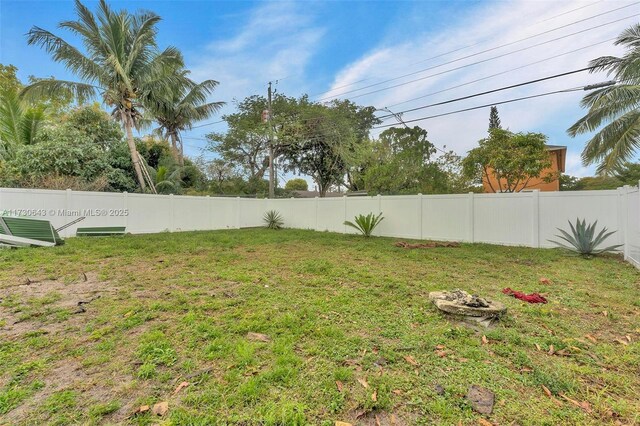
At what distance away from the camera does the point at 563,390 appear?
182 cm

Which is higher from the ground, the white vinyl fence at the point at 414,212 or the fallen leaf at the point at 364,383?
the white vinyl fence at the point at 414,212

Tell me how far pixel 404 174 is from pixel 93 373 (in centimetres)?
1277

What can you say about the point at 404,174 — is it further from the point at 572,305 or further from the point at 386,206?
the point at 572,305

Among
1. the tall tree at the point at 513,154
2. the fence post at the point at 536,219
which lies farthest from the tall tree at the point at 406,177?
the fence post at the point at 536,219

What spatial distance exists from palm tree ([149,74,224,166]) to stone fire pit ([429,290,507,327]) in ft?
40.5

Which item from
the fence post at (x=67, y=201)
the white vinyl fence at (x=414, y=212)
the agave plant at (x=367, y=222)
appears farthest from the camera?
the agave plant at (x=367, y=222)

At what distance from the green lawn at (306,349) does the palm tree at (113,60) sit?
305 inches

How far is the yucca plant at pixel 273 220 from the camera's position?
1313 cm

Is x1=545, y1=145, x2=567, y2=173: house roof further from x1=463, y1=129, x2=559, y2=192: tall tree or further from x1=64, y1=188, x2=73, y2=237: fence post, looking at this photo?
x1=64, y1=188, x2=73, y2=237: fence post

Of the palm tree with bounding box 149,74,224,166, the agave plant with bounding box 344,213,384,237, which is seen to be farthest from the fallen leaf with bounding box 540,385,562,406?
the palm tree with bounding box 149,74,224,166

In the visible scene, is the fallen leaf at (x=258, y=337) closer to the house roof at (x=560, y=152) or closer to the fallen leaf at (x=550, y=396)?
the fallen leaf at (x=550, y=396)

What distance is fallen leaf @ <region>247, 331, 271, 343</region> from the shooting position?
8.12 feet

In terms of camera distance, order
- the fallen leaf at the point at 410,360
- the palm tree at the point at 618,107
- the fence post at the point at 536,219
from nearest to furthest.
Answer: the fallen leaf at the point at 410,360, the palm tree at the point at 618,107, the fence post at the point at 536,219

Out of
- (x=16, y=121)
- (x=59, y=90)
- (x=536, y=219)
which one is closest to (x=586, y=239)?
(x=536, y=219)
